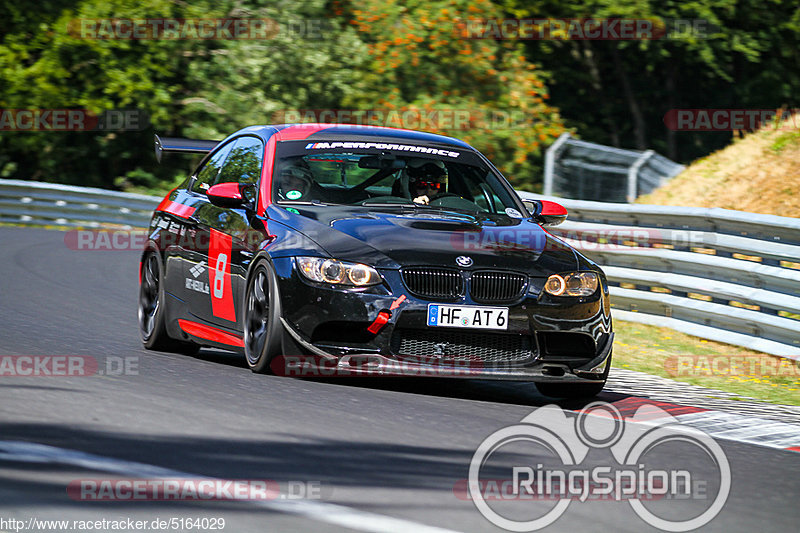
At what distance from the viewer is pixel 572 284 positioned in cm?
774

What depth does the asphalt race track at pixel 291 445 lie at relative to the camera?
471cm

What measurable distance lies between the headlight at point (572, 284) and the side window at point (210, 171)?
9.59 ft

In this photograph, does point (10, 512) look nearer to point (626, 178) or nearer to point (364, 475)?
point (364, 475)

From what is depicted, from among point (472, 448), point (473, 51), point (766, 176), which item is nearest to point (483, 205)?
point (472, 448)

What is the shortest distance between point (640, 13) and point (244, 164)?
902 inches

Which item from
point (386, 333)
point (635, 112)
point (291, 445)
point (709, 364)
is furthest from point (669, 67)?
point (291, 445)

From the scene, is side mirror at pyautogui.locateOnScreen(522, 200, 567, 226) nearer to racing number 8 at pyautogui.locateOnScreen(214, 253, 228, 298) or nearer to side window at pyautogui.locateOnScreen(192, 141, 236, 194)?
racing number 8 at pyautogui.locateOnScreen(214, 253, 228, 298)

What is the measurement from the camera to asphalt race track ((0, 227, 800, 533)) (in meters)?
4.71

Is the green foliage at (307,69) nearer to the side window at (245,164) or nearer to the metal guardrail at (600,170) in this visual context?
the metal guardrail at (600,170)

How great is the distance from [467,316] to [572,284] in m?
0.75

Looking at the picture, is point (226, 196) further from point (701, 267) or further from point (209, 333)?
point (701, 267)

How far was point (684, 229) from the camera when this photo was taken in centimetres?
1197

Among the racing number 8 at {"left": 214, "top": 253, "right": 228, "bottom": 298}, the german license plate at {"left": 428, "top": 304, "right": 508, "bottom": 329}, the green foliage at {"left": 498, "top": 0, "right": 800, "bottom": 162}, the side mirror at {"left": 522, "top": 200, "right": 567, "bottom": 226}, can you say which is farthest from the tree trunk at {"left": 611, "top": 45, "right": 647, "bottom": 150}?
the german license plate at {"left": 428, "top": 304, "right": 508, "bottom": 329}

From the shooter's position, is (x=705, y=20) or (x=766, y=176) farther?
(x=705, y=20)
